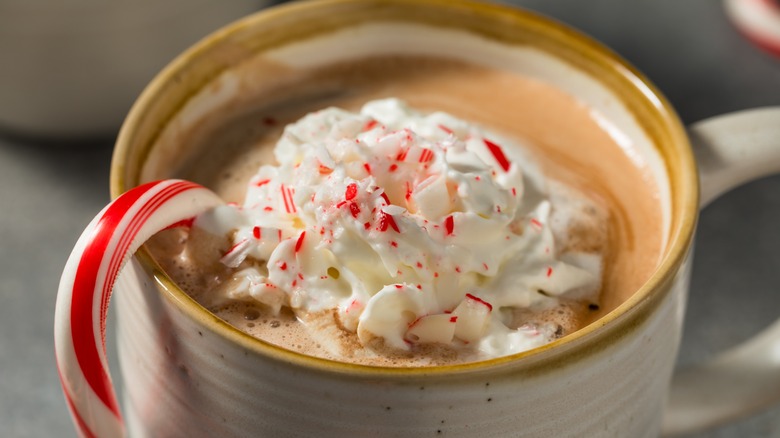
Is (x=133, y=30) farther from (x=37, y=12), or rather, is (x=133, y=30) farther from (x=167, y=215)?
(x=167, y=215)

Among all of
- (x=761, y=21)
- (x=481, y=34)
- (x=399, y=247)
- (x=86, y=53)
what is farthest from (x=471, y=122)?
(x=761, y=21)

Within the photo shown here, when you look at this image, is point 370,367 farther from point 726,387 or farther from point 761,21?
point 761,21

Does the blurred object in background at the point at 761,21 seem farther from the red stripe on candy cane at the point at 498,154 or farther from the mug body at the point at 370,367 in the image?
the red stripe on candy cane at the point at 498,154

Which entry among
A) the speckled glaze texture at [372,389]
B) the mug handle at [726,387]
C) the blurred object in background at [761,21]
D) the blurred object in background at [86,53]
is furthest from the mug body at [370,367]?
the blurred object in background at [761,21]

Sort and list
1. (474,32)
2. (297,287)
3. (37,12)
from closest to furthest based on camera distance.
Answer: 1. (297,287)
2. (474,32)
3. (37,12)

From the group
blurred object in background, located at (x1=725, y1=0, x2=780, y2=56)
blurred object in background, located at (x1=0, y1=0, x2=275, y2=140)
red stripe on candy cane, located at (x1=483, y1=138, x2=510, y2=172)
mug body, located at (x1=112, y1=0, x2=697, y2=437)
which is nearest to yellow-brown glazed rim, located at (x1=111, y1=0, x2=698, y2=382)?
mug body, located at (x1=112, y1=0, x2=697, y2=437)

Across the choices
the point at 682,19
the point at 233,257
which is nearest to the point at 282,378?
the point at 233,257

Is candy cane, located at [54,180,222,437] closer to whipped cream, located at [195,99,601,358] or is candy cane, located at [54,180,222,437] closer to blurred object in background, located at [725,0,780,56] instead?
whipped cream, located at [195,99,601,358]
